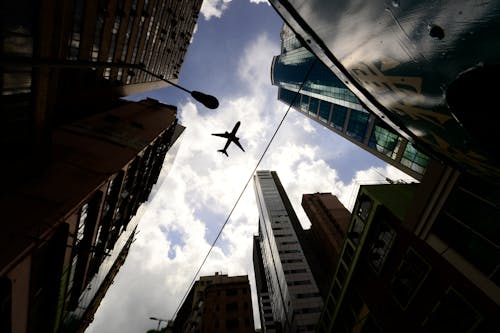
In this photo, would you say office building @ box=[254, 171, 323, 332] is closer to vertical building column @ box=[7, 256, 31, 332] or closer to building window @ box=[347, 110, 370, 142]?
building window @ box=[347, 110, 370, 142]

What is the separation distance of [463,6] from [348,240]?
81.2ft

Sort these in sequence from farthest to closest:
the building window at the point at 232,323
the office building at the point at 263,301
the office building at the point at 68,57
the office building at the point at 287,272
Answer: the office building at the point at 263,301 → the office building at the point at 287,272 → the building window at the point at 232,323 → the office building at the point at 68,57

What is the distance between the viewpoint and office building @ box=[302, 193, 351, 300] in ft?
221

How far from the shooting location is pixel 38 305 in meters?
13.5

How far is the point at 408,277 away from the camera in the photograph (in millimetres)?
13984

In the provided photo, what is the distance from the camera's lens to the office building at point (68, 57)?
956cm

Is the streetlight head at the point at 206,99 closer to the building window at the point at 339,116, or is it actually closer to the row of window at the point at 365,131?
the row of window at the point at 365,131

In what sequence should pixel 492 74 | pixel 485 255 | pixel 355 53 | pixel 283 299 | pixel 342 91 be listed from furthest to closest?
1. pixel 283 299
2. pixel 342 91
3. pixel 485 255
4. pixel 355 53
5. pixel 492 74

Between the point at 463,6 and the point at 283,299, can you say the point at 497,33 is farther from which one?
the point at 283,299

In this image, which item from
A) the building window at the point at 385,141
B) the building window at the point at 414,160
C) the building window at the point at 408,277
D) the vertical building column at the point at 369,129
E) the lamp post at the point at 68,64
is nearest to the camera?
the lamp post at the point at 68,64

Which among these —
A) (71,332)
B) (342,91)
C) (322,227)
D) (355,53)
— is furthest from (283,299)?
(355,53)

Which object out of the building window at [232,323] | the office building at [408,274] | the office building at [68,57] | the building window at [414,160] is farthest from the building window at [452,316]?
the building window at [232,323]

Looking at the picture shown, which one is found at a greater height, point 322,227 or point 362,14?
point 362,14

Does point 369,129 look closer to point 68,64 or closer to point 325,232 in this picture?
point 68,64
